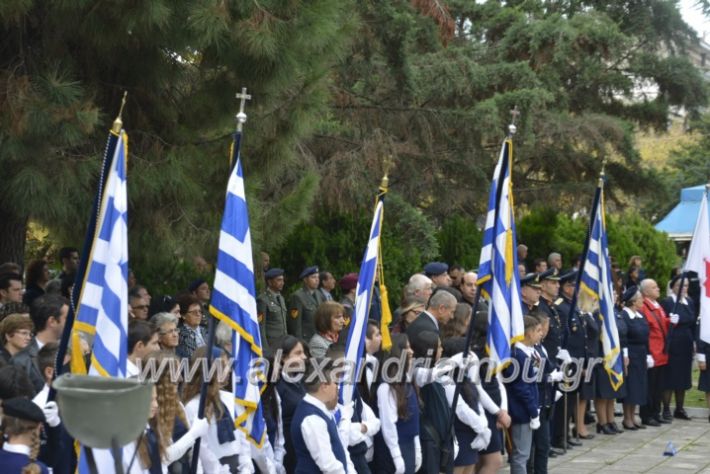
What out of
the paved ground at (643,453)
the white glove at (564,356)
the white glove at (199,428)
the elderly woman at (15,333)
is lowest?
the paved ground at (643,453)

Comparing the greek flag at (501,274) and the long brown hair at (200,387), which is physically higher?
the greek flag at (501,274)

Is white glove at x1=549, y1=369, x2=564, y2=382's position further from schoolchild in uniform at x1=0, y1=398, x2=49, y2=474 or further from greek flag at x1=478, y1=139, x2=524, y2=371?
schoolchild in uniform at x1=0, y1=398, x2=49, y2=474

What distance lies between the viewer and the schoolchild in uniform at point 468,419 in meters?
9.71

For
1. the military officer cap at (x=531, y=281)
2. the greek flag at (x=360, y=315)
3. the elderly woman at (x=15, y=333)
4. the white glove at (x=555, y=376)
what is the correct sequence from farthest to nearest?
the military officer cap at (x=531, y=281) < the white glove at (x=555, y=376) < the greek flag at (x=360, y=315) < the elderly woman at (x=15, y=333)

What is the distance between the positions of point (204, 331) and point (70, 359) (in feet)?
11.3

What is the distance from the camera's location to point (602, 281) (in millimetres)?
12727

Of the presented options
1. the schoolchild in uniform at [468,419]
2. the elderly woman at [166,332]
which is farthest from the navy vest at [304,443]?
the schoolchild in uniform at [468,419]

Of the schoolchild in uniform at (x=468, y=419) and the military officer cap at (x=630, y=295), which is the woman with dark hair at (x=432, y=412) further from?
the military officer cap at (x=630, y=295)

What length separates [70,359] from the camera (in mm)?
7504

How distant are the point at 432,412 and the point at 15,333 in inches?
139

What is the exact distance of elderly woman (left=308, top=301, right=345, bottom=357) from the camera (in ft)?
32.4

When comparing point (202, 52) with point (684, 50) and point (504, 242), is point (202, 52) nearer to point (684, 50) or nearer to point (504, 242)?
point (504, 242)

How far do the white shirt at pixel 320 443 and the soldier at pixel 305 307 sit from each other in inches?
214

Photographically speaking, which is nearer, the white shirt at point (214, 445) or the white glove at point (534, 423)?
the white shirt at point (214, 445)
